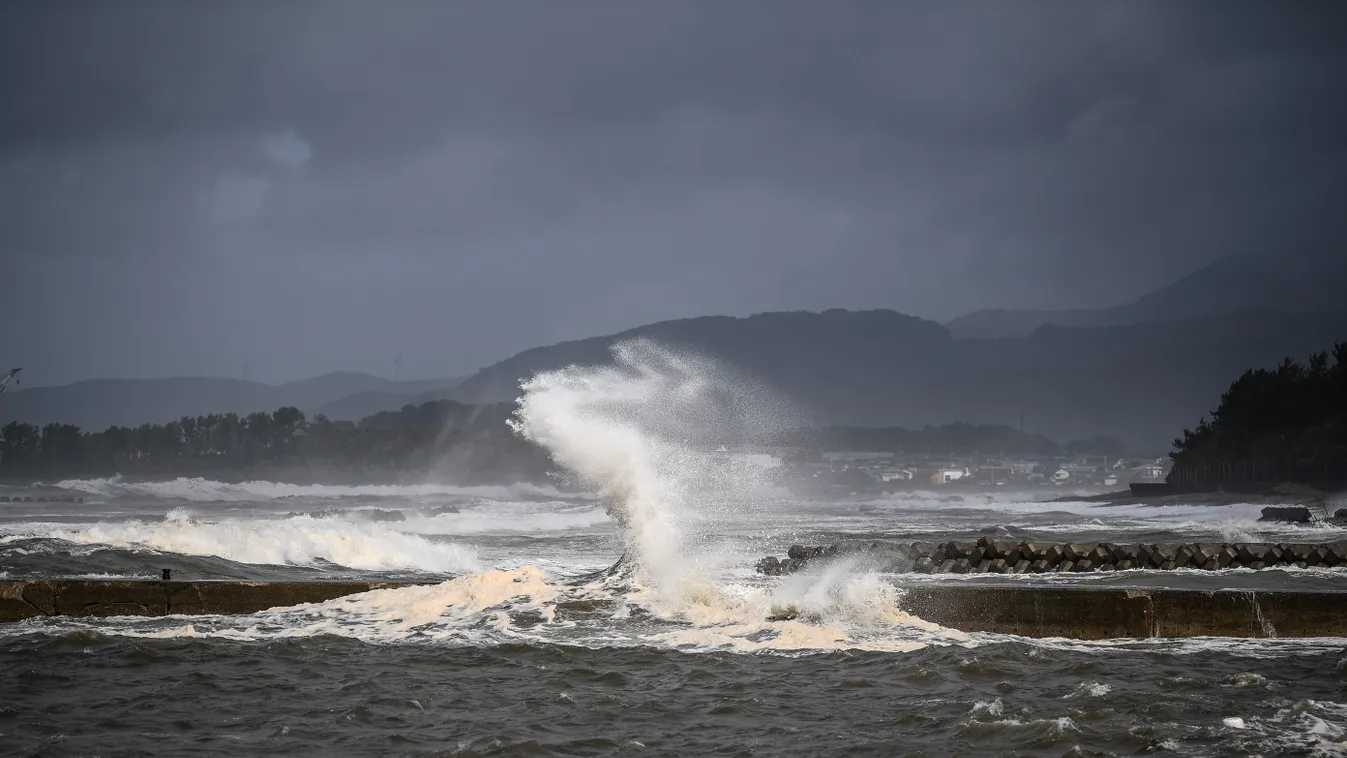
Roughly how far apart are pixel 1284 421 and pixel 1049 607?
6674 cm

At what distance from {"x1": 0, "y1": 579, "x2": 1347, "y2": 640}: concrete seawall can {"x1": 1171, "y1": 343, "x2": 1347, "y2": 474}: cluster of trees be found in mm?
52501

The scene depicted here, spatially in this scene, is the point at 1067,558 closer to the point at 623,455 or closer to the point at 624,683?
the point at 623,455

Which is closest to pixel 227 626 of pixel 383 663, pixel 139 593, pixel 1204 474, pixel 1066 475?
pixel 139 593

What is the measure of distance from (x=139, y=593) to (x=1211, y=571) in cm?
1600

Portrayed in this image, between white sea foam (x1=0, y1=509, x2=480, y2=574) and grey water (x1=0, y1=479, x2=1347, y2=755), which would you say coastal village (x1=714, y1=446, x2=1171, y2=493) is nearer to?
white sea foam (x1=0, y1=509, x2=480, y2=574)

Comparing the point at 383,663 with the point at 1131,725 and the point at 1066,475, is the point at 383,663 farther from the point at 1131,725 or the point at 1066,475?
the point at 1066,475

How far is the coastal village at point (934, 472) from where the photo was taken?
12762 centimetres

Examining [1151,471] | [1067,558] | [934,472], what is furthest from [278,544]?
[1151,471]

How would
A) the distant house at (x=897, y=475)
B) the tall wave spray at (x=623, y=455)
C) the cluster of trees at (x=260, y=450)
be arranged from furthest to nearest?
the distant house at (x=897, y=475) < the cluster of trees at (x=260, y=450) < the tall wave spray at (x=623, y=455)

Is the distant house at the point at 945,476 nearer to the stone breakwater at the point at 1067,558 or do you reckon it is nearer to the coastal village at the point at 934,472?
the coastal village at the point at 934,472

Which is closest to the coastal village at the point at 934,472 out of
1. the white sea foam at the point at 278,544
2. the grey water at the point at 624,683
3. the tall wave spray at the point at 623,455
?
the white sea foam at the point at 278,544

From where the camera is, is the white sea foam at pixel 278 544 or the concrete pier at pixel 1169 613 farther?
the white sea foam at pixel 278 544

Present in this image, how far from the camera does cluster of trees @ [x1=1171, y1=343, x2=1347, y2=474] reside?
5972 centimetres

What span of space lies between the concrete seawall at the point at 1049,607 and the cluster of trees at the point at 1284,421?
172 ft
